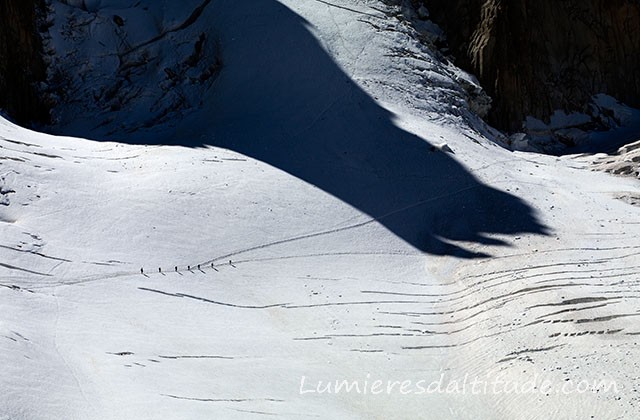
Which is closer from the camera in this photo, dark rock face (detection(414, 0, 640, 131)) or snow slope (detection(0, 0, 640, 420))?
snow slope (detection(0, 0, 640, 420))

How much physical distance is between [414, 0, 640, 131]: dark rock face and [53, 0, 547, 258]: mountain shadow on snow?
294 cm

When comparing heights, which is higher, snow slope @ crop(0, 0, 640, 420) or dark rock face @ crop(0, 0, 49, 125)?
dark rock face @ crop(0, 0, 49, 125)

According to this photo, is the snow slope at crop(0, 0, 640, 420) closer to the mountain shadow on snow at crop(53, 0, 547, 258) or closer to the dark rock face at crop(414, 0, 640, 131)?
the mountain shadow on snow at crop(53, 0, 547, 258)

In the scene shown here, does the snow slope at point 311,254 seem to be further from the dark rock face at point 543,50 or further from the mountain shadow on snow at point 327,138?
the dark rock face at point 543,50

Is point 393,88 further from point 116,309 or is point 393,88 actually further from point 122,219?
point 116,309

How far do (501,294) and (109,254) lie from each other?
3.47 m

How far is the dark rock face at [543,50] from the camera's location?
15734 millimetres

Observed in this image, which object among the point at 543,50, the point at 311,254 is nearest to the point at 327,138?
the point at 311,254

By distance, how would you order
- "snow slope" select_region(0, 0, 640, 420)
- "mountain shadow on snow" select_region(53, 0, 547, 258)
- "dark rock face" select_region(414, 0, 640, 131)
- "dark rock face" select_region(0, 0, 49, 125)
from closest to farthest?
"snow slope" select_region(0, 0, 640, 420) → "mountain shadow on snow" select_region(53, 0, 547, 258) → "dark rock face" select_region(0, 0, 49, 125) → "dark rock face" select_region(414, 0, 640, 131)

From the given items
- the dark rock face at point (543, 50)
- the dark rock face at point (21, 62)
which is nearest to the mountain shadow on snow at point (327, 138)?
the dark rock face at point (21, 62)

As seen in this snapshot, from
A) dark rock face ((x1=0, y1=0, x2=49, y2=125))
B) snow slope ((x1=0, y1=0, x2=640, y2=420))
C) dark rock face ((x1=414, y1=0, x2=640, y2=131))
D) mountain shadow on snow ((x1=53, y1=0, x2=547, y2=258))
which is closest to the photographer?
snow slope ((x1=0, y1=0, x2=640, y2=420))

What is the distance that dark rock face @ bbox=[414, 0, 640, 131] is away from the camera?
1573 centimetres

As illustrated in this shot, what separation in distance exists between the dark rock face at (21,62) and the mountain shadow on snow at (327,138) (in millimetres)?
1028

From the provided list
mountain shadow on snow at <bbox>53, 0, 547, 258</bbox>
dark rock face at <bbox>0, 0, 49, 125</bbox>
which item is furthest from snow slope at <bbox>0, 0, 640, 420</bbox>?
dark rock face at <bbox>0, 0, 49, 125</bbox>
